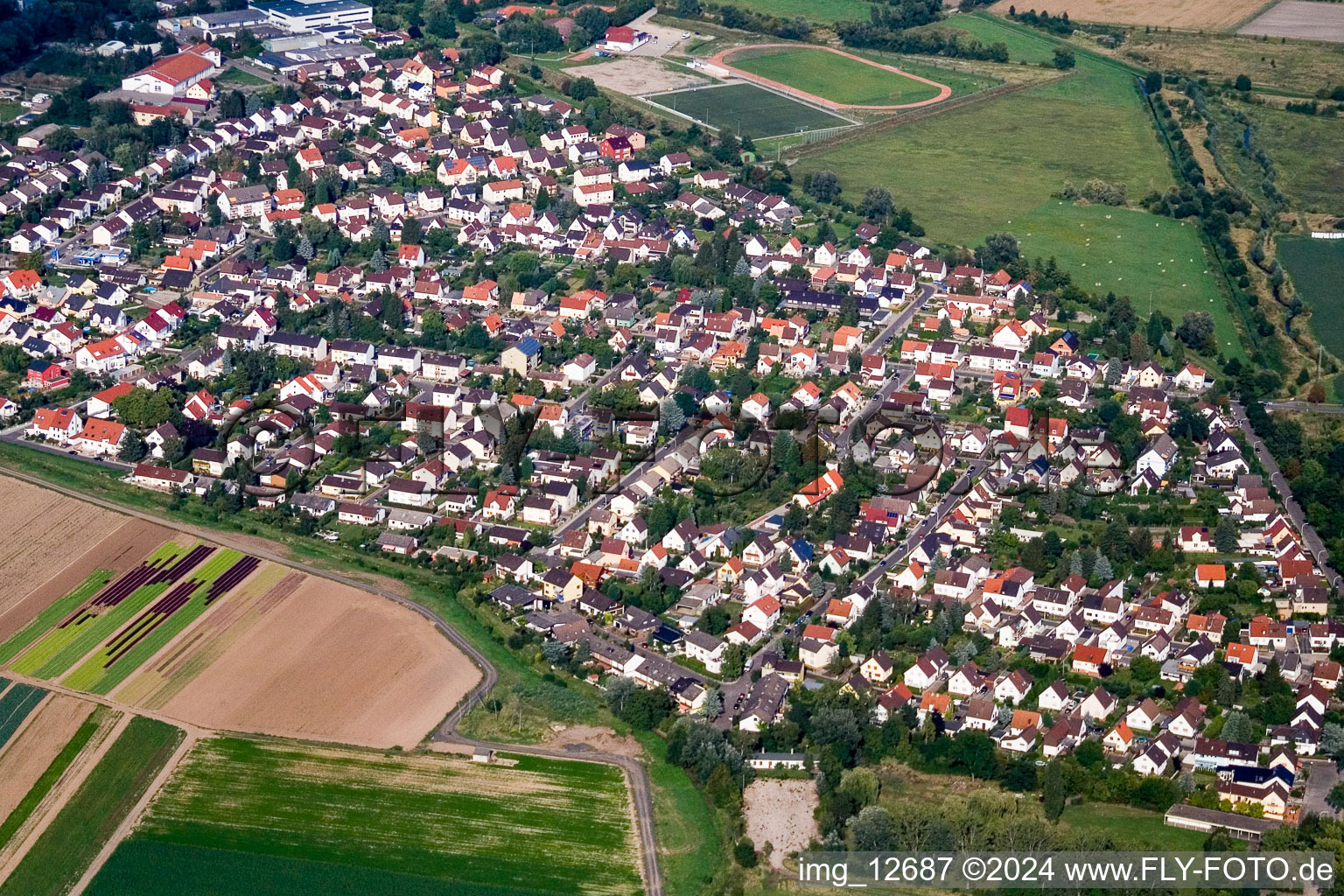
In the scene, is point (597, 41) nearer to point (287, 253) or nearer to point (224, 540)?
point (287, 253)

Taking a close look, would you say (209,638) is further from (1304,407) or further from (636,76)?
(636,76)

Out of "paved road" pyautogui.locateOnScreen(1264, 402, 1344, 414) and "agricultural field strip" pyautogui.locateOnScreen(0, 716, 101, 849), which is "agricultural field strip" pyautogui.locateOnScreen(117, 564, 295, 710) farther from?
"paved road" pyautogui.locateOnScreen(1264, 402, 1344, 414)

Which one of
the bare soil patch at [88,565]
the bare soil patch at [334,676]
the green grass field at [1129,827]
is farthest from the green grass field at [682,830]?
the bare soil patch at [88,565]

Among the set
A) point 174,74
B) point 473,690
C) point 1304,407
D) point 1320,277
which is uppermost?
point 174,74

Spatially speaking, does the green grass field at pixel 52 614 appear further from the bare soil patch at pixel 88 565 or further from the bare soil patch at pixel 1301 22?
the bare soil patch at pixel 1301 22

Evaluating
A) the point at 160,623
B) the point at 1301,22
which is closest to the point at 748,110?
the point at 1301,22

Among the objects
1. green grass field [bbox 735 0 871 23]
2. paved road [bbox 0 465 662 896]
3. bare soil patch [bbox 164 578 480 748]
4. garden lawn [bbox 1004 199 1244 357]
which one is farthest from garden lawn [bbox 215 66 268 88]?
bare soil patch [bbox 164 578 480 748]

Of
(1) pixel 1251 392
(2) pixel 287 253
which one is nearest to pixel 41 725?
(2) pixel 287 253
